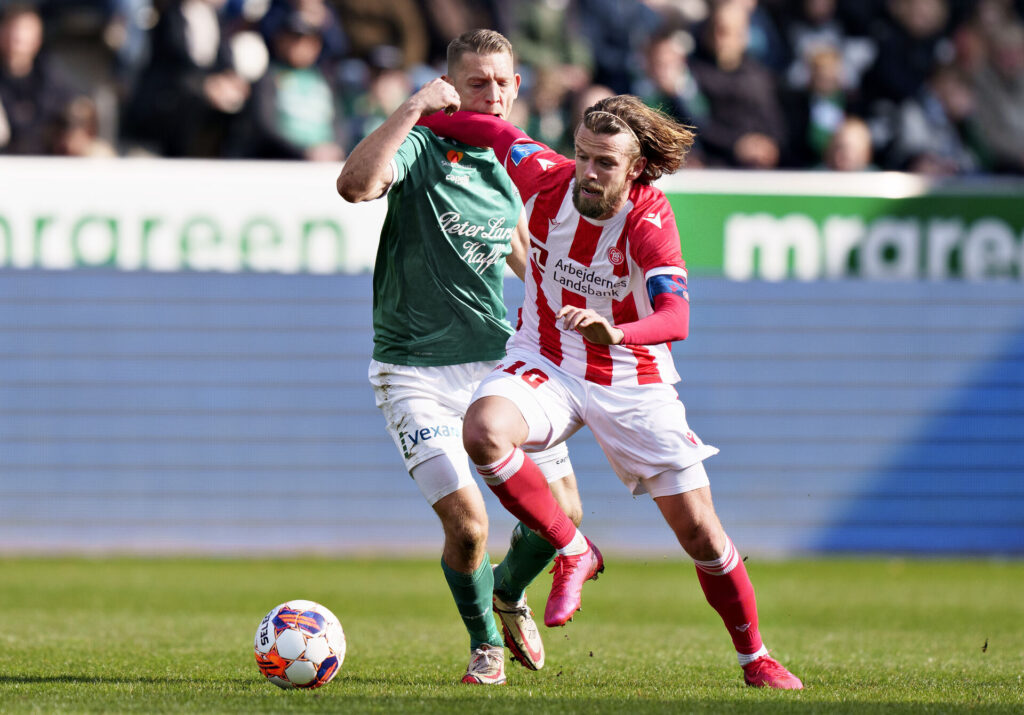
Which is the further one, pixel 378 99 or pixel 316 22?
pixel 316 22

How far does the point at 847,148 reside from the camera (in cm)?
1320

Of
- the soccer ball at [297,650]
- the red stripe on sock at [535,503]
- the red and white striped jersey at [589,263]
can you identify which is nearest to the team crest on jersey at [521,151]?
the red and white striped jersey at [589,263]

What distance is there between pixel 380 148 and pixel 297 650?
76.0 inches

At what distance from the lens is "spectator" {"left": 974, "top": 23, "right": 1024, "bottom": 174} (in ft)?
45.6

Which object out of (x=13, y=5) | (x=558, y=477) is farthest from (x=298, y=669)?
(x=13, y=5)

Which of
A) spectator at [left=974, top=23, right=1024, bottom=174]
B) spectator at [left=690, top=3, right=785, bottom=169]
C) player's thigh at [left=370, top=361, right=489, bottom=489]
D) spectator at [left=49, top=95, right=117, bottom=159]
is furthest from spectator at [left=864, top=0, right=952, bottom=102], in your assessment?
player's thigh at [left=370, top=361, right=489, bottom=489]

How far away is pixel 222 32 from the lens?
511 inches

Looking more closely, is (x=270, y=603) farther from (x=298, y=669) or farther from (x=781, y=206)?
(x=781, y=206)

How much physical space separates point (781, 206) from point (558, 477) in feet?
23.6

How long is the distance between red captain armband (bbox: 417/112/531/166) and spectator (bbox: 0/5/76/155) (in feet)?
24.6

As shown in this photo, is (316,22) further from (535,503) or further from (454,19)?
(535,503)

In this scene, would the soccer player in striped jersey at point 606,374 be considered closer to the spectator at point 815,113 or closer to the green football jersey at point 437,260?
the green football jersey at point 437,260

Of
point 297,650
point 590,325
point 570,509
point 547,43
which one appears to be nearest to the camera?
point 590,325

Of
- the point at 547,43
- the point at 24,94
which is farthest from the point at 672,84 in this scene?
the point at 24,94
